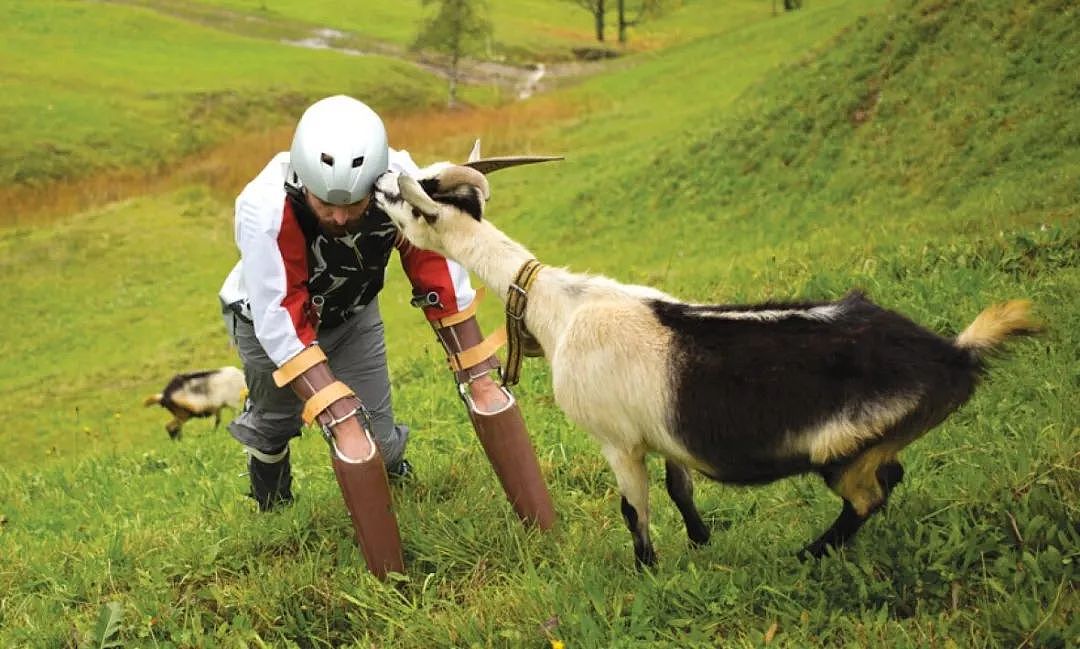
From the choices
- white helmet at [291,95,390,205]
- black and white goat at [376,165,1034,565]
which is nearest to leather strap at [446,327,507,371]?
black and white goat at [376,165,1034,565]

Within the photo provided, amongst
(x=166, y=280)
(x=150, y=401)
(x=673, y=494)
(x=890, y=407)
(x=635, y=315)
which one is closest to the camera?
(x=890, y=407)

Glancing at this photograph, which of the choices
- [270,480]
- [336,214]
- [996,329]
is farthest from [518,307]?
[270,480]

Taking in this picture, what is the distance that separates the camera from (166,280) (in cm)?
2066

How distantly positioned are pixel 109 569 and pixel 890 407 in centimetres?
433

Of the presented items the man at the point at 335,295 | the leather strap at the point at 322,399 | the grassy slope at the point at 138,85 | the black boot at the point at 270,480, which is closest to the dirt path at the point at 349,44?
the grassy slope at the point at 138,85

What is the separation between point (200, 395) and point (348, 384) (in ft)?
26.0

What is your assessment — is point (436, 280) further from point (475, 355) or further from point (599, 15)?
point (599, 15)

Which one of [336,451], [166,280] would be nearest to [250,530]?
[336,451]

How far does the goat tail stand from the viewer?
386 centimetres

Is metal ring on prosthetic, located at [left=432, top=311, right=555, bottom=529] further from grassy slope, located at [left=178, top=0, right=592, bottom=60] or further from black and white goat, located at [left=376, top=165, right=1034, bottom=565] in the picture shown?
grassy slope, located at [left=178, top=0, right=592, bottom=60]

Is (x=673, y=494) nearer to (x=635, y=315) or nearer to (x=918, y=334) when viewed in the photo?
(x=635, y=315)

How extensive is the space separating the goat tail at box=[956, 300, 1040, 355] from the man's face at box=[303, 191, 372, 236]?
2963 millimetres

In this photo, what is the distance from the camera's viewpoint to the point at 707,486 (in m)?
5.78

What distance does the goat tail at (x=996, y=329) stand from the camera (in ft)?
12.6
